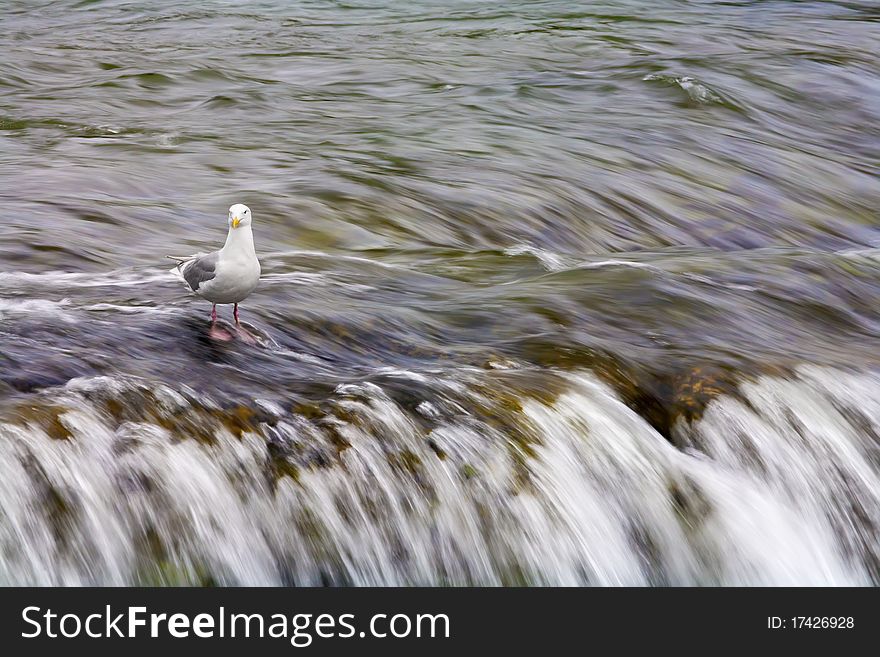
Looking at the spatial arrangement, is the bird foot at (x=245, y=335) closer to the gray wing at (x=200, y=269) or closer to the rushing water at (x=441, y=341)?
the rushing water at (x=441, y=341)

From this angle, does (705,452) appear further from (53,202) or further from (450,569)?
(53,202)

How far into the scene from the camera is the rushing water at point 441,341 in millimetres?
4926

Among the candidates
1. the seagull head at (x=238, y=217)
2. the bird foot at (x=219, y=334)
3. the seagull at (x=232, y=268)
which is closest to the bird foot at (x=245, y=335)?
the bird foot at (x=219, y=334)

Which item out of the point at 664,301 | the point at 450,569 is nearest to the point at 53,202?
the point at 664,301

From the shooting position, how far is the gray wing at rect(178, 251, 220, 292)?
566 cm

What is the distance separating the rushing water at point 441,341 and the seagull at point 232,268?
0.29 m

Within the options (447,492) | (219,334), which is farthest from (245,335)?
(447,492)

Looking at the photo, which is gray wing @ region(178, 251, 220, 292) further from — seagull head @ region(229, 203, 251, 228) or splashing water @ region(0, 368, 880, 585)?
splashing water @ region(0, 368, 880, 585)

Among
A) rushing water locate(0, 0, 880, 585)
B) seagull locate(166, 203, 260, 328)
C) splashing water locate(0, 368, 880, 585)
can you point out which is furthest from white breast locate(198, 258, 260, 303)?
splashing water locate(0, 368, 880, 585)

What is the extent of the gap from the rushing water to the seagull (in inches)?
11.5

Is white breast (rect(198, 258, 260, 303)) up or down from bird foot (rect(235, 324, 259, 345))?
up

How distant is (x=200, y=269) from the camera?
575 cm

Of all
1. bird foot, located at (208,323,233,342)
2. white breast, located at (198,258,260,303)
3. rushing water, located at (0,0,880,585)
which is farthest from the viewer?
bird foot, located at (208,323,233,342)

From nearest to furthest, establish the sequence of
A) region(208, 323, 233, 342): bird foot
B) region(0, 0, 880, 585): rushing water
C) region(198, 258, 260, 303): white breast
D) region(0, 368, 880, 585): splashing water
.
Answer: region(0, 368, 880, 585): splashing water < region(0, 0, 880, 585): rushing water < region(198, 258, 260, 303): white breast < region(208, 323, 233, 342): bird foot
